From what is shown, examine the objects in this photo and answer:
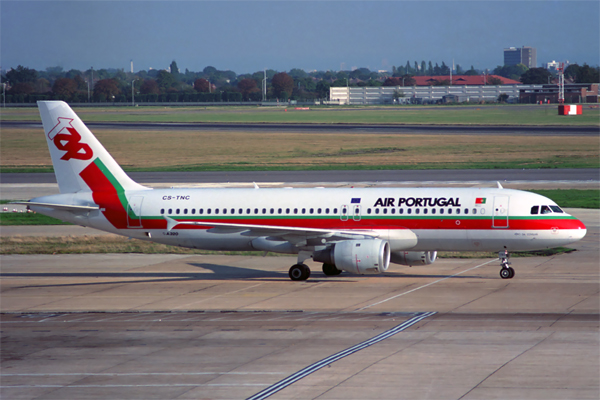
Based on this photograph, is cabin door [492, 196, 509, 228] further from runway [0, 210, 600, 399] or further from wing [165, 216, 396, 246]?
wing [165, 216, 396, 246]

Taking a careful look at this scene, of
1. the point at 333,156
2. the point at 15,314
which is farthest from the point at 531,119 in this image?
the point at 15,314

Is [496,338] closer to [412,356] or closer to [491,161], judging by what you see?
[412,356]

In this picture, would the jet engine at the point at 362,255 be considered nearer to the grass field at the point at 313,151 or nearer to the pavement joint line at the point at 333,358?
the pavement joint line at the point at 333,358

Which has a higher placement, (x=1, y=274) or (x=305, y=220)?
(x=305, y=220)

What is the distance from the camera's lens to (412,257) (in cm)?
3397

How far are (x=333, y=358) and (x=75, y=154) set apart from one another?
20526 mm

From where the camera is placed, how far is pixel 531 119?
518 ft

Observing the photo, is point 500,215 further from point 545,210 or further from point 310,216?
point 310,216

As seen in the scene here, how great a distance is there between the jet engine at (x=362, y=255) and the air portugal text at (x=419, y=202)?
2.27m

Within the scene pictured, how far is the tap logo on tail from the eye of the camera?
36.1 meters

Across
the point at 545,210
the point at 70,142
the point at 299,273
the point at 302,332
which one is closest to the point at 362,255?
the point at 299,273

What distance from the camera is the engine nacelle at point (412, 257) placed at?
111ft

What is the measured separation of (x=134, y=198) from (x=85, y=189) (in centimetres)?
260

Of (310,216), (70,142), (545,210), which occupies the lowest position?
(310,216)
